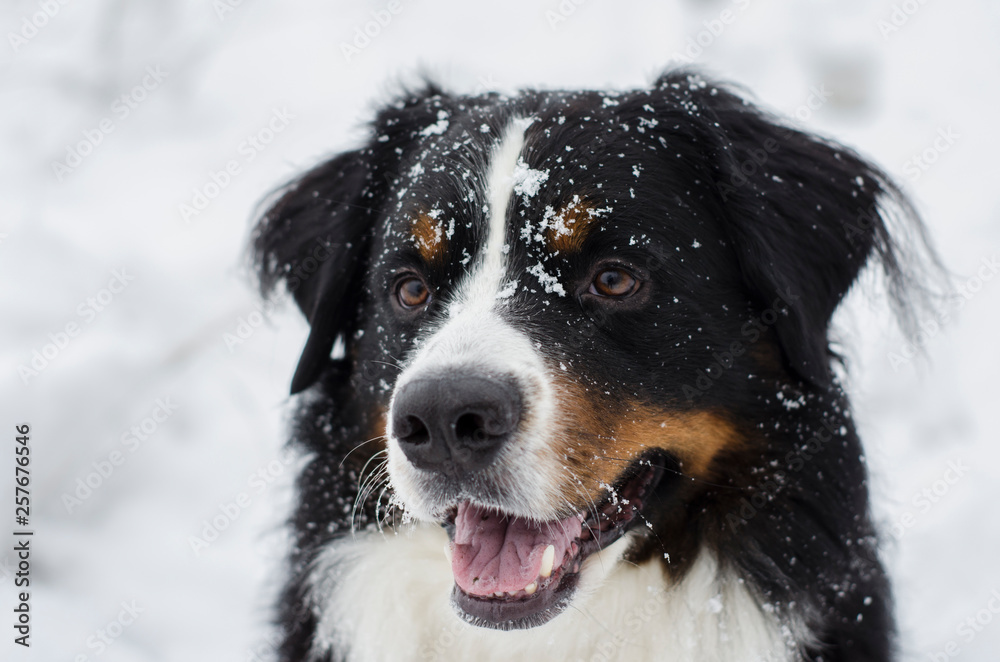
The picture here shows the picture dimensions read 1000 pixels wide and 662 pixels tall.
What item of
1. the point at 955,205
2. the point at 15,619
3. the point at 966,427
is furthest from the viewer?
the point at 955,205

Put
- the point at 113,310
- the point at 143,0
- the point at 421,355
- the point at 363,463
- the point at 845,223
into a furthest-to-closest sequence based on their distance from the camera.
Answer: the point at 143,0 → the point at 113,310 → the point at 363,463 → the point at 845,223 → the point at 421,355

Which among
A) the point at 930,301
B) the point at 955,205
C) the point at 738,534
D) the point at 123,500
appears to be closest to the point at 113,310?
the point at 123,500

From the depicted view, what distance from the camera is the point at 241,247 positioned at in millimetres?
6273

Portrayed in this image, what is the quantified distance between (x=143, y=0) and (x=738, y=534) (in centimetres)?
700

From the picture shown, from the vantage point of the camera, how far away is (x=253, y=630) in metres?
4.14

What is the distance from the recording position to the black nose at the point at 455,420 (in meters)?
2.25

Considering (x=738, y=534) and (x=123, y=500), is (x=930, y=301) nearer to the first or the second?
(x=738, y=534)

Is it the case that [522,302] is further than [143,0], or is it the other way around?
[143,0]

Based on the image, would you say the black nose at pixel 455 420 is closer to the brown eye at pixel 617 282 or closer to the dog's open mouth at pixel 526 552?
the dog's open mouth at pixel 526 552

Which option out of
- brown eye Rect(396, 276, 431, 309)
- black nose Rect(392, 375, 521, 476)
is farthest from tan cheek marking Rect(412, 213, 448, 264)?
black nose Rect(392, 375, 521, 476)

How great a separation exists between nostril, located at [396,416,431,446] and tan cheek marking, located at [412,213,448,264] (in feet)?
2.22

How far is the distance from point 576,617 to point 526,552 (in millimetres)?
400

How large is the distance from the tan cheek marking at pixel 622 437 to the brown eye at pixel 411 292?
695 mm

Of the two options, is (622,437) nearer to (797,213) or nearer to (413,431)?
(413,431)
